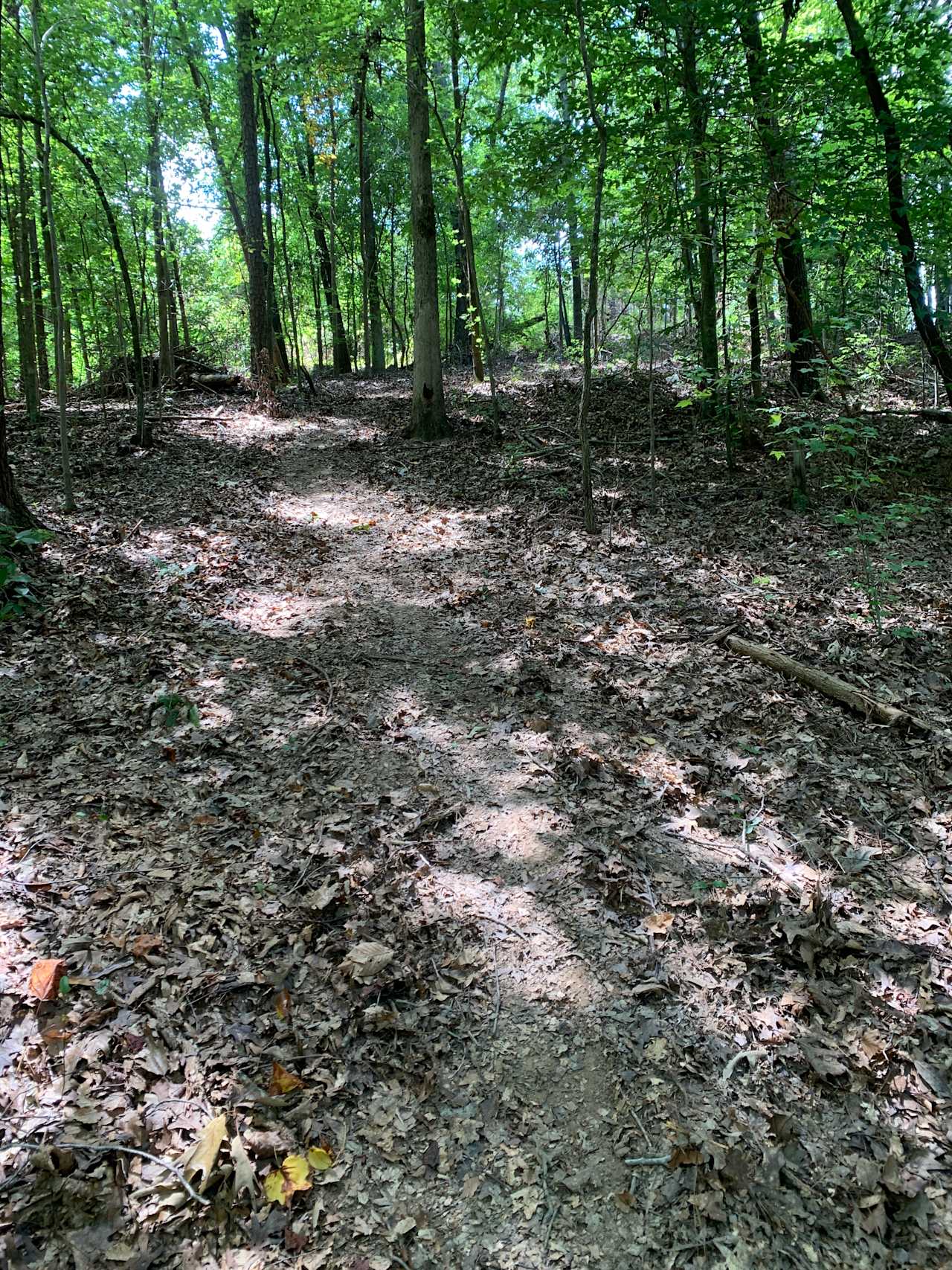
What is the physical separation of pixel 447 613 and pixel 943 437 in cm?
778

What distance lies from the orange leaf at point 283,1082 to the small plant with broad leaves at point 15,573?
428cm

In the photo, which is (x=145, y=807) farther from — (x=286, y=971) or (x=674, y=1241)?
(x=674, y=1241)

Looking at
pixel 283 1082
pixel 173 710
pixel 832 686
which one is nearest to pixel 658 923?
pixel 283 1082

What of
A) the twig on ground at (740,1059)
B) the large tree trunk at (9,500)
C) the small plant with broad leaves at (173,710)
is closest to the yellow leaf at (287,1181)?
the twig on ground at (740,1059)

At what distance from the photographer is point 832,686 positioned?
16.1 feet

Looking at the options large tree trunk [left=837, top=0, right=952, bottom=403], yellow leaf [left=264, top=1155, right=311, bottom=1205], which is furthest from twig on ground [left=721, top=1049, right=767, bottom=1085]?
large tree trunk [left=837, top=0, right=952, bottom=403]

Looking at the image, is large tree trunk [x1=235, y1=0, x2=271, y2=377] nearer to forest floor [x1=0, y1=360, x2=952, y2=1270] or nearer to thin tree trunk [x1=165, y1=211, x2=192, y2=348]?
thin tree trunk [x1=165, y1=211, x2=192, y2=348]

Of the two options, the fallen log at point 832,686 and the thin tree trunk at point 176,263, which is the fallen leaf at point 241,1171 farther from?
the thin tree trunk at point 176,263

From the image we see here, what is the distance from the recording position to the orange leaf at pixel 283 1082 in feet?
8.45

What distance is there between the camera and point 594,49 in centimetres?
828

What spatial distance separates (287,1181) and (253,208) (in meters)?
18.4

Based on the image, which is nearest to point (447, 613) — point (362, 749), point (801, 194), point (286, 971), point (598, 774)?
point (362, 749)

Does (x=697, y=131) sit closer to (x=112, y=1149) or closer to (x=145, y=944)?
(x=145, y=944)

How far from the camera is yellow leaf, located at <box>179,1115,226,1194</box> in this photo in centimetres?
228
